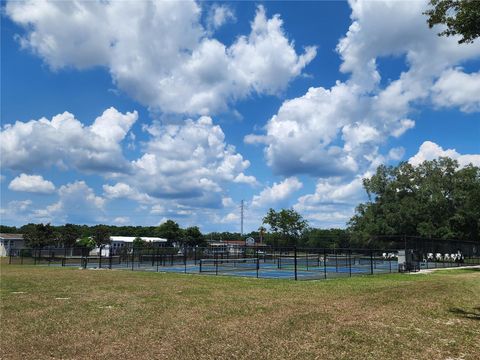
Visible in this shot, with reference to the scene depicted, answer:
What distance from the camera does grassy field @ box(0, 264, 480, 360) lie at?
26.4ft

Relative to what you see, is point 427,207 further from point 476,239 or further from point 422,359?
point 422,359

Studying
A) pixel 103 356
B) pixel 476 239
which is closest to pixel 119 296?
pixel 103 356

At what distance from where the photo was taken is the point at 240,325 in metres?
10.4

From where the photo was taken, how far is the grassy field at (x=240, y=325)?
8.04m

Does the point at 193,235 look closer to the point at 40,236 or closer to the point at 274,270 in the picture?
the point at 40,236

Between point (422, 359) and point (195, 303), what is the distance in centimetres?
787

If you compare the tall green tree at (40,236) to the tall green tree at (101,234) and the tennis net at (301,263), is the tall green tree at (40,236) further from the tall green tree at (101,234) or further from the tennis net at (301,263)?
the tennis net at (301,263)

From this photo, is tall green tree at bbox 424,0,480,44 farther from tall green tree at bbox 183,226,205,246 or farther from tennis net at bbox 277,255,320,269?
tall green tree at bbox 183,226,205,246

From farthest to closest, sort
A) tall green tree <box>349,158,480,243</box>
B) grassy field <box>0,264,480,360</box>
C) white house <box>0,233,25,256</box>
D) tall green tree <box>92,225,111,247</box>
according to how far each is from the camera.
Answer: tall green tree <box>92,225,111,247</box>, white house <box>0,233,25,256</box>, tall green tree <box>349,158,480,243</box>, grassy field <box>0,264,480,360</box>

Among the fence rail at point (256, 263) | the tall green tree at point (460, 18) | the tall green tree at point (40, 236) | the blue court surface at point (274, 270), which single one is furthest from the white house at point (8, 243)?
the tall green tree at point (460, 18)

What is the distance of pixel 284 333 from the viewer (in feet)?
31.1

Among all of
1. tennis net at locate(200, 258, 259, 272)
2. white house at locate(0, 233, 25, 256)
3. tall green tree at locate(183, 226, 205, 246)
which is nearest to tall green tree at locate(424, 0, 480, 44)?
tennis net at locate(200, 258, 259, 272)

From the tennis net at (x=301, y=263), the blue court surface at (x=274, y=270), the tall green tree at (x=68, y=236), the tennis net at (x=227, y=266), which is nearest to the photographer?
the blue court surface at (x=274, y=270)

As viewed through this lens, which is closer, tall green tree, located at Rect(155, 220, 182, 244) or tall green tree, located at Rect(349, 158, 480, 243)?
tall green tree, located at Rect(349, 158, 480, 243)
